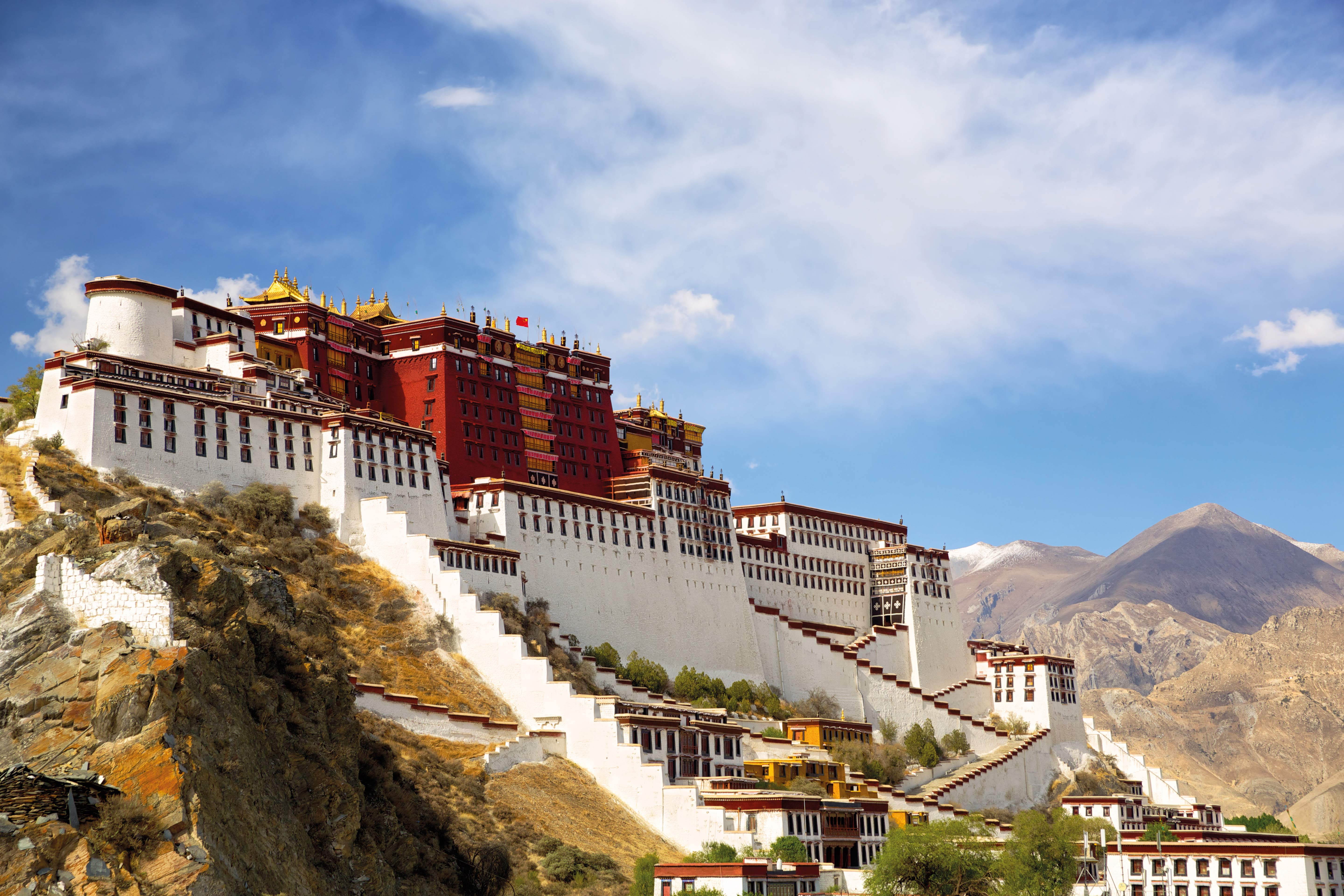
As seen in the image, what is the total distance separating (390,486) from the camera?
8200 centimetres

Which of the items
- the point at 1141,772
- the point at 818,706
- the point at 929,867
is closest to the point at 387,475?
the point at 818,706

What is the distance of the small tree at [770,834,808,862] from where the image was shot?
217ft

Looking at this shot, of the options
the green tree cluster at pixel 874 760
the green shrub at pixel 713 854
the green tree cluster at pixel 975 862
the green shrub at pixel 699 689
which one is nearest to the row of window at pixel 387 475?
the green shrub at pixel 699 689

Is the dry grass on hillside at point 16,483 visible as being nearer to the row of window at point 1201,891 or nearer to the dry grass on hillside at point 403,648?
the dry grass on hillside at point 403,648

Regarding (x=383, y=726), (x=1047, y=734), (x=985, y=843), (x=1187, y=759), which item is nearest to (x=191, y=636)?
(x=383, y=726)

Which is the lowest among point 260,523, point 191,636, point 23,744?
point 23,744

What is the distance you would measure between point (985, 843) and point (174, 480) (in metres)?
41.2

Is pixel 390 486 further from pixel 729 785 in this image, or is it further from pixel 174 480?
pixel 729 785

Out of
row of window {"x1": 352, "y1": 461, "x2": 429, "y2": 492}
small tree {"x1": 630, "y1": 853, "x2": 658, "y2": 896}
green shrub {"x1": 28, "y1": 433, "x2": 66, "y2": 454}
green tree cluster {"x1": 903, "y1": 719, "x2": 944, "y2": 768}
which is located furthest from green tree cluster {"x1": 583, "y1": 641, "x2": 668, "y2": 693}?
green shrub {"x1": 28, "y1": 433, "x2": 66, "y2": 454}

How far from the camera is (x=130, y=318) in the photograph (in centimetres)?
8206

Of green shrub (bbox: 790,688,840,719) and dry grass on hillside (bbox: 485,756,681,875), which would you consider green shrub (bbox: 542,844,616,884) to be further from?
green shrub (bbox: 790,688,840,719)

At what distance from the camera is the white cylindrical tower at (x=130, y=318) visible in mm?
81625

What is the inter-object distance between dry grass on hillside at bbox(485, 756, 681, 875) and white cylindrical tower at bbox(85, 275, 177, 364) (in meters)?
30.2

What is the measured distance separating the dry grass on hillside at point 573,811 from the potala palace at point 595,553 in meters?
1.02
